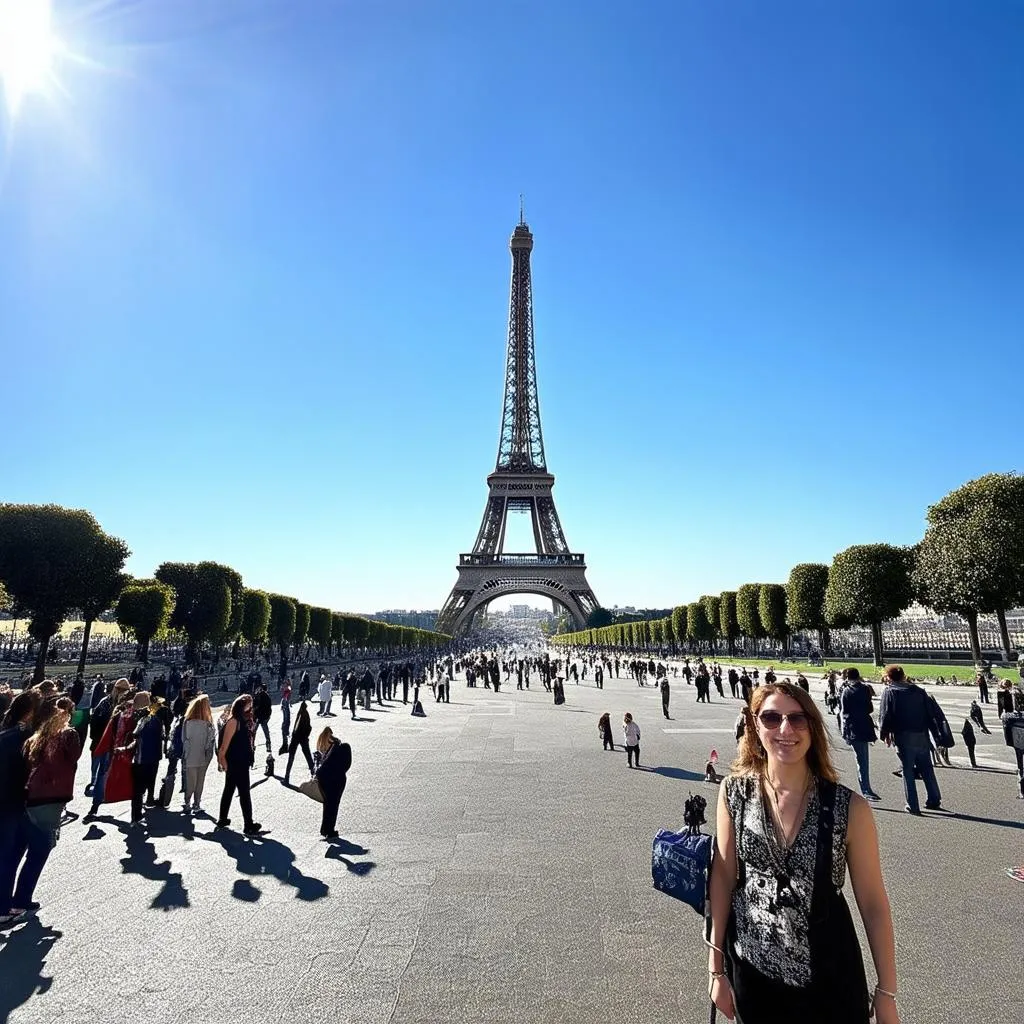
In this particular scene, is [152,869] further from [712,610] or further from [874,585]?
[712,610]

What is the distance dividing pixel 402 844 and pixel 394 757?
6.42 meters

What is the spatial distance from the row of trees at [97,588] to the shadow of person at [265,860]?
103ft

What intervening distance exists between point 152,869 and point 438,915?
3.52 meters

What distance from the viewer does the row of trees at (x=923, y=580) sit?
34.3m

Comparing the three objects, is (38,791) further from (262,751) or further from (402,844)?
(262,751)

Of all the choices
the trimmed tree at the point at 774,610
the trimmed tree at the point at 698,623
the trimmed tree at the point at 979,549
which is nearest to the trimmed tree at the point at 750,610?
the trimmed tree at the point at 774,610

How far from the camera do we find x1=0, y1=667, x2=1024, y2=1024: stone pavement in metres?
4.13

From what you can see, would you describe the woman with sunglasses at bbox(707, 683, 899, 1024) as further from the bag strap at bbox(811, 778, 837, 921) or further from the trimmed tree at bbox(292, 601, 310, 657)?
the trimmed tree at bbox(292, 601, 310, 657)

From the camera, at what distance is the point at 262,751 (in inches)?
585

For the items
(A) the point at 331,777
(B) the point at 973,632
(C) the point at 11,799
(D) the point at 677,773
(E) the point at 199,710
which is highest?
(B) the point at 973,632

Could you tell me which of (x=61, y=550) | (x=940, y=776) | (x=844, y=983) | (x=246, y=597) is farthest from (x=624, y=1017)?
(x=246, y=597)

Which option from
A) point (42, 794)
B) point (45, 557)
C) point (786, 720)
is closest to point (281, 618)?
point (45, 557)

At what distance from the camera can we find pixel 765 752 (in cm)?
280

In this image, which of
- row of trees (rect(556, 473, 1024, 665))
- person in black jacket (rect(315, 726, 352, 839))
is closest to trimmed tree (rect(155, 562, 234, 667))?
row of trees (rect(556, 473, 1024, 665))
